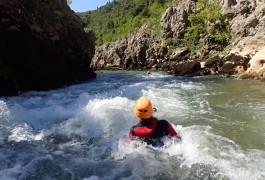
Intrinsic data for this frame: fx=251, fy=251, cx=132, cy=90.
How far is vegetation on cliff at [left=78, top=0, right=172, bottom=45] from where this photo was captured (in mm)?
59769

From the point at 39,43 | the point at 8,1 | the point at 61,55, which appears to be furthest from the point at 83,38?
the point at 8,1

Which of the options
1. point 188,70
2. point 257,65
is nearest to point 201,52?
point 188,70

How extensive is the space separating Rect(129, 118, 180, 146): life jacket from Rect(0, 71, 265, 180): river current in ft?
0.47

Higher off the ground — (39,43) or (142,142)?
(39,43)

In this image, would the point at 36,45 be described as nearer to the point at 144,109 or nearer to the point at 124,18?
the point at 144,109

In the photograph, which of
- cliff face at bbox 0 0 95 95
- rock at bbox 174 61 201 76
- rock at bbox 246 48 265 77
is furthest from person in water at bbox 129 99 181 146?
rock at bbox 174 61 201 76

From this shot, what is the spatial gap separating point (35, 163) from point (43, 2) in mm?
12083

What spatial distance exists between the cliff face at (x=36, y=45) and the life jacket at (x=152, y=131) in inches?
348

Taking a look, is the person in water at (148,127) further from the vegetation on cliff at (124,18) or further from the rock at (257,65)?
the vegetation on cliff at (124,18)

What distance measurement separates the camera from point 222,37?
2847 centimetres

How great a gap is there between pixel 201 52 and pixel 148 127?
92.5 feet

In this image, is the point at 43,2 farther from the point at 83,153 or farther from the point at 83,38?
the point at 83,153

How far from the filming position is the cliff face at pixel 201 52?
1882cm

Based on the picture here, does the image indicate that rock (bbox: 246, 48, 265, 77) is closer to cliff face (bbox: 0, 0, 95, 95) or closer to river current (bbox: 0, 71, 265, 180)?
river current (bbox: 0, 71, 265, 180)
